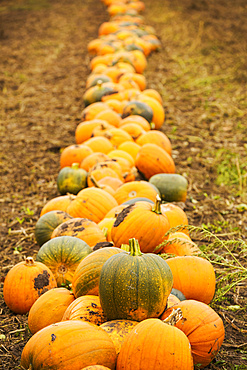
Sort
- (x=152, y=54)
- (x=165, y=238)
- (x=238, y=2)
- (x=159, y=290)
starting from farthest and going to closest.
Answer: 1. (x=238, y=2)
2. (x=152, y=54)
3. (x=165, y=238)
4. (x=159, y=290)

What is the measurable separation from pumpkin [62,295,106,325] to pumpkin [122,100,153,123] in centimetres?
441

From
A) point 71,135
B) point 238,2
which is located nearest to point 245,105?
point 71,135

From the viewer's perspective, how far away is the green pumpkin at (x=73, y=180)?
16.4ft

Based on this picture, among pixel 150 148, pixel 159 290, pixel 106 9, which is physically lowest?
pixel 106 9

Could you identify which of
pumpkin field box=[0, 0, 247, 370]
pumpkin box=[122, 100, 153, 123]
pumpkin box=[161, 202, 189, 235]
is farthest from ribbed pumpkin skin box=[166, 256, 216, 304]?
pumpkin box=[122, 100, 153, 123]

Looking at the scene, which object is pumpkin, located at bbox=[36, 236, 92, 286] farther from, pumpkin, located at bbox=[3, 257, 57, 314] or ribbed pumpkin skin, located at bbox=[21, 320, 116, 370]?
ribbed pumpkin skin, located at bbox=[21, 320, 116, 370]

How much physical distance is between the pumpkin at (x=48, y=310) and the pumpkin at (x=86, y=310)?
0.17 m

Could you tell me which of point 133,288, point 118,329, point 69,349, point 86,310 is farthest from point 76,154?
point 69,349

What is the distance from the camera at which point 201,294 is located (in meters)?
3.19

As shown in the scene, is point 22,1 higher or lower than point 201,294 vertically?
lower

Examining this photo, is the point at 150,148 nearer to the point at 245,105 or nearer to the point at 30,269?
the point at 30,269

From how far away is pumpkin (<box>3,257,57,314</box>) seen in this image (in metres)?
3.26

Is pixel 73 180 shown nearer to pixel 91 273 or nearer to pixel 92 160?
pixel 92 160

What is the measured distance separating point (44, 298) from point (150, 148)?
9.17 ft
